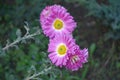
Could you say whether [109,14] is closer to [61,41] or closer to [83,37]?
[83,37]

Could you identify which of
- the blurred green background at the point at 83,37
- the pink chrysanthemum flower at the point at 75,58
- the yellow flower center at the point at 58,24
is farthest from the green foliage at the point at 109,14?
the pink chrysanthemum flower at the point at 75,58

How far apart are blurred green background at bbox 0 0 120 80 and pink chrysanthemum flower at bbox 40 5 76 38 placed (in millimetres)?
962

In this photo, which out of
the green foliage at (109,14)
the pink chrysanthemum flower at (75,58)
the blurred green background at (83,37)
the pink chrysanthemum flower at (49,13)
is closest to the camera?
the pink chrysanthemum flower at (75,58)

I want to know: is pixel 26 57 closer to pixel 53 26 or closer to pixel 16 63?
pixel 16 63

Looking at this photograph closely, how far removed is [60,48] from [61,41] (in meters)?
0.04

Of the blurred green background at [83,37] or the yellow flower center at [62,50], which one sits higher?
the blurred green background at [83,37]

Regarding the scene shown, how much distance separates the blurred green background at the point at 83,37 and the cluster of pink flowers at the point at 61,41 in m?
0.97

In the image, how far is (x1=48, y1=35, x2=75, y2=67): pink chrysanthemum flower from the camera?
1.54 meters

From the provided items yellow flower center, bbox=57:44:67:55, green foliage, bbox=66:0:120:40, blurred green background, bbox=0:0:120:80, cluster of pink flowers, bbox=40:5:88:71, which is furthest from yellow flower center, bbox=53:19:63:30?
green foliage, bbox=66:0:120:40

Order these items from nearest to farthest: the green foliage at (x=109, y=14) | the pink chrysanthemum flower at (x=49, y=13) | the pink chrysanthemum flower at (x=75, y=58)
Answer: the pink chrysanthemum flower at (x=75, y=58) < the pink chrysanthemum flower at (x=49, y=13) < the green foliage at (x=109, y=14)

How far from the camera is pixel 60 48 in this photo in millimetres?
1577

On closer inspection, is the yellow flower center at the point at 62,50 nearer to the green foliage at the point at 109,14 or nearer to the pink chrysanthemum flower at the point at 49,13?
the pink chrysanthemum flower at the point at 49,13

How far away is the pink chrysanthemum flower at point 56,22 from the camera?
5.35ft

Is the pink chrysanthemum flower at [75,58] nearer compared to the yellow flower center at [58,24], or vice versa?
the pink chrysanthemum flower at [75,58]
